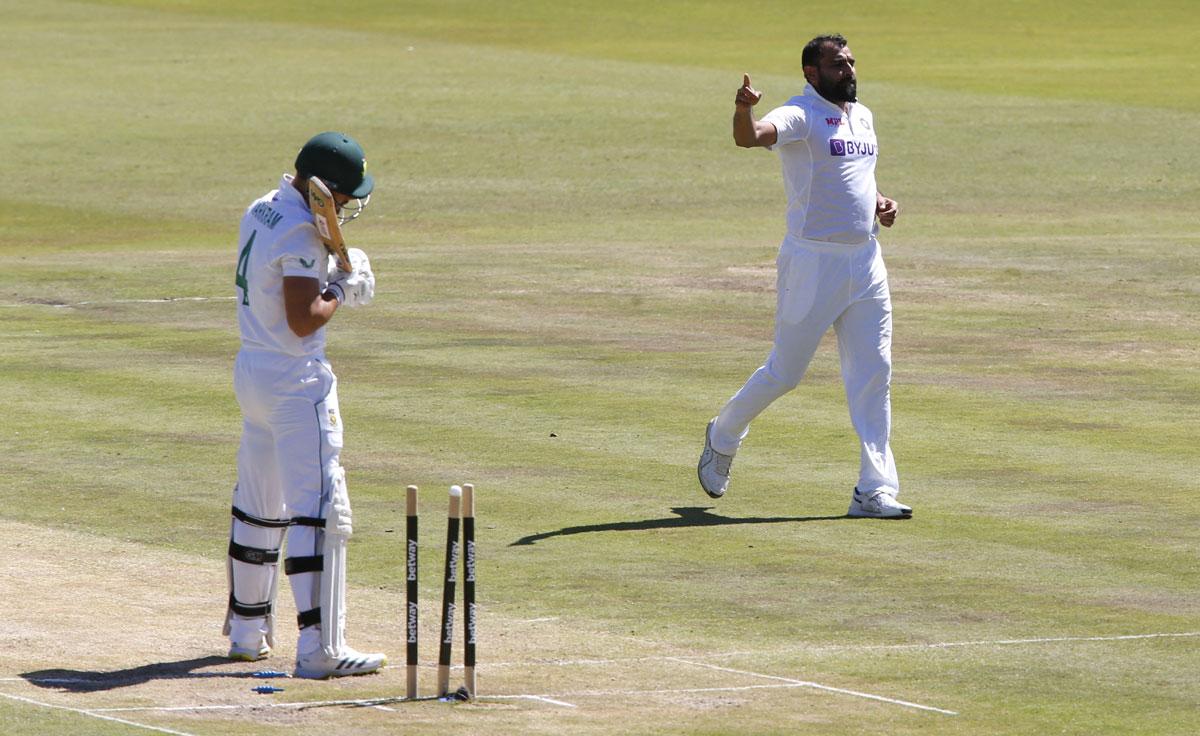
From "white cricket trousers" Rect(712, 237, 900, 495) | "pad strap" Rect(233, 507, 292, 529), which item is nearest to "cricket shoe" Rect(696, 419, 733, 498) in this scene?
"white cricket trousers" Rect(712, 237, 900, 495)

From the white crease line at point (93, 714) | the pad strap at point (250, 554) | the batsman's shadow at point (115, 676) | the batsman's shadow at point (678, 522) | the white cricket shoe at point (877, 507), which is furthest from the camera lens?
the white cricket shoe at point (877, 507)

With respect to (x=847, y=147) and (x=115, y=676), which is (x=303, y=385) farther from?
(x=847, y=147)

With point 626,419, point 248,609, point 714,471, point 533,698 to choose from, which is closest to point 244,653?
point 248,609

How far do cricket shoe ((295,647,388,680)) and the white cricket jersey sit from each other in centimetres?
118

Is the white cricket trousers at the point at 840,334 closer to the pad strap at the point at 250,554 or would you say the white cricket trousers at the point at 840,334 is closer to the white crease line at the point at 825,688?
the white crease line at the point at 825,688

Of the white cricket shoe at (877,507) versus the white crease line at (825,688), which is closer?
the white crease line at (825,688)

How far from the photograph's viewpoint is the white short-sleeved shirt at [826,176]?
12625mm

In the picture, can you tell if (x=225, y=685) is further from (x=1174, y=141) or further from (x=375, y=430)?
(x=1174, y=141)

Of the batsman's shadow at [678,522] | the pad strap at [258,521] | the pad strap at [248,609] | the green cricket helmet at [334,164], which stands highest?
the green cricket helmet at [334,164]

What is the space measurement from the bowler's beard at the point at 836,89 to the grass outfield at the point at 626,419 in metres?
2.20

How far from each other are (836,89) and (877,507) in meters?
2.22

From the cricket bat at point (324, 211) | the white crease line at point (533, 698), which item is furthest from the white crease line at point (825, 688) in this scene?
the cricket bat at point (324, 211)

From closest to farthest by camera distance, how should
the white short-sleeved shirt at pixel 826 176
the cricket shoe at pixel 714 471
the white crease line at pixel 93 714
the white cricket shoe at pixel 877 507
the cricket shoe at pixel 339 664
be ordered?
1. the white crease line at pixel 93 714
2. the cricket shoe at pixel 339 664
3. the white cricket shoe at pixel 877 507
4. the white short-sleeved shirt at pixel 826 176
5. the cricket shoe at pixel 714 471

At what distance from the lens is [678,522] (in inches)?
492
